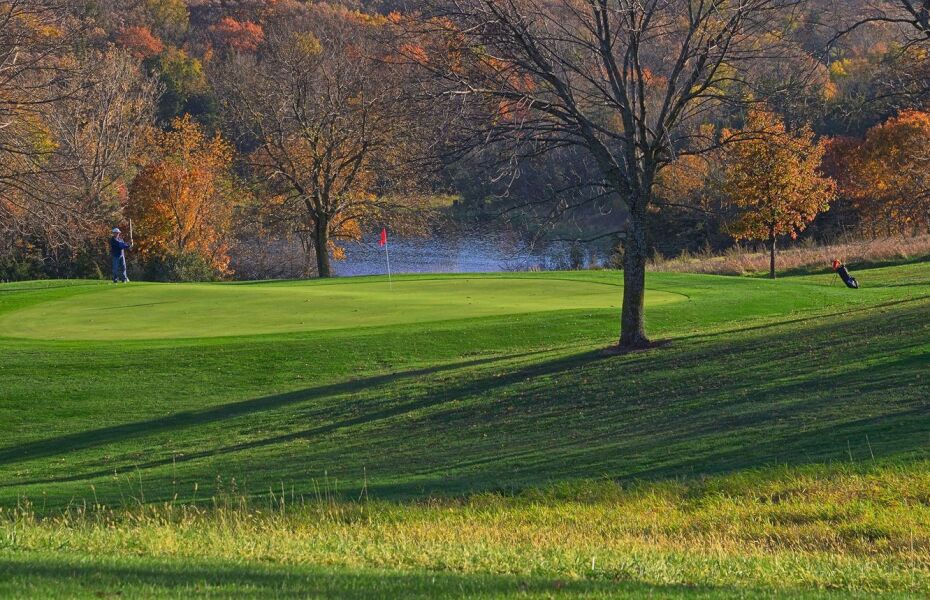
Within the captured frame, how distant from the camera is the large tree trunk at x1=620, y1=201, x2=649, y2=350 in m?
19.0

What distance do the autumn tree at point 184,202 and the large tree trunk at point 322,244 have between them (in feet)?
19.0

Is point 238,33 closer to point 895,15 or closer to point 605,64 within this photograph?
point 605,64

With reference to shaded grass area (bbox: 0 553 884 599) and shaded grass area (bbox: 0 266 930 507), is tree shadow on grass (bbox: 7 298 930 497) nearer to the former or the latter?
shaded grass area (bbox: 0 266 930 507)

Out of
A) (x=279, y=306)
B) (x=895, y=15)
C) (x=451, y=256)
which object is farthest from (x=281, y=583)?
(x=451, y=256)

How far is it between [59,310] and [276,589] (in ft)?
69.9

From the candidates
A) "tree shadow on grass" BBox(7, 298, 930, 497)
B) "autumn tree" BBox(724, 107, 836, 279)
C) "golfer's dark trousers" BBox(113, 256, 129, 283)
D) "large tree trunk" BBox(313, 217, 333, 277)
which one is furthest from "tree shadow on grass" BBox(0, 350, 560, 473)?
"large tree trunk" BBox(313, 217, 333, 277)

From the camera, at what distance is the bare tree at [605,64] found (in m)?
17.8

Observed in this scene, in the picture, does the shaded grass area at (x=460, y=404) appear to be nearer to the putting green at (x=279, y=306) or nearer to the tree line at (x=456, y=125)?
the putting green at (x=279, y=306)

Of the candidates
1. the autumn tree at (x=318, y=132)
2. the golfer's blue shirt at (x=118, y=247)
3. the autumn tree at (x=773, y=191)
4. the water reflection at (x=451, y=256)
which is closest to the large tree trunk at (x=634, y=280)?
the golfer's blue shirt at (x=118, y=247)

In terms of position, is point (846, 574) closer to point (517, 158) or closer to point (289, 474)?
point (289, 474)

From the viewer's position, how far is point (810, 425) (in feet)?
40.0

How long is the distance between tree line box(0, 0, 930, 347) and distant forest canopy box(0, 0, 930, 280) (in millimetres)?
129

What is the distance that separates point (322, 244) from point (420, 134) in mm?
23612

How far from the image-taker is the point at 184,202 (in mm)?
55312
